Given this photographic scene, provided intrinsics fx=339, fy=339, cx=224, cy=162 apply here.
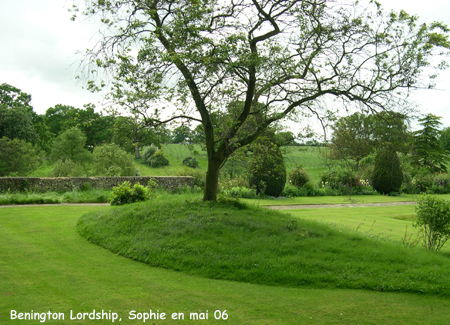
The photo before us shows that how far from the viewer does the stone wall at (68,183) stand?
17156 mm

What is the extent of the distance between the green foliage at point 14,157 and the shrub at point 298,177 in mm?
22218

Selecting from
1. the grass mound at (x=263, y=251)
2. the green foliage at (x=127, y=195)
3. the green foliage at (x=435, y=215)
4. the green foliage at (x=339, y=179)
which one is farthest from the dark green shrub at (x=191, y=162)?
the green foliage at (x=435, y=215)

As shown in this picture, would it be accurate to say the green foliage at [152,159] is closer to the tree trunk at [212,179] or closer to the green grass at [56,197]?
the green grass at [56,197]

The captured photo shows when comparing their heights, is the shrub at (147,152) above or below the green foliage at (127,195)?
above

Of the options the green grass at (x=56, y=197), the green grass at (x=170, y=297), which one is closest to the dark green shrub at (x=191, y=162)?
the green grass at (x=56, y=197)

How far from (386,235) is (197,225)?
5659 millimetres

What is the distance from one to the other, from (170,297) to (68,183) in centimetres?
1496

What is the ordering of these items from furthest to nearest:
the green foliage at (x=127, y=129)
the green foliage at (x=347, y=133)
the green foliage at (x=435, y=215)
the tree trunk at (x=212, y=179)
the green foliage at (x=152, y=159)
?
the green foliage at (x=152, y=159)
the tree trunk at (x=212, y=179)
the green foliage at (x=127, y=129)
the green foliage at (x=347, y=133)
the green foliage at (x=435, y=215)

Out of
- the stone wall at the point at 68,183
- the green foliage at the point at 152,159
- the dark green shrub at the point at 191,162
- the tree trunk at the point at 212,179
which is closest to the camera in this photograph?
the tree trunk at the point at 212,179

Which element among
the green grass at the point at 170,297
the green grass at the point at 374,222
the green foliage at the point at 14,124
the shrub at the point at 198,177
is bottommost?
the green grass at the point at 170,297

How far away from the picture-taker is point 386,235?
32.6 feet

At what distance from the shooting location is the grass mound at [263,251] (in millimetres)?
6199

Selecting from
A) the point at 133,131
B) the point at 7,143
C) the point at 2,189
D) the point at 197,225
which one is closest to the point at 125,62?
the point at 133,131

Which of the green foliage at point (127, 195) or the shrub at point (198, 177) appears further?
the shrub at point (198, 177)
